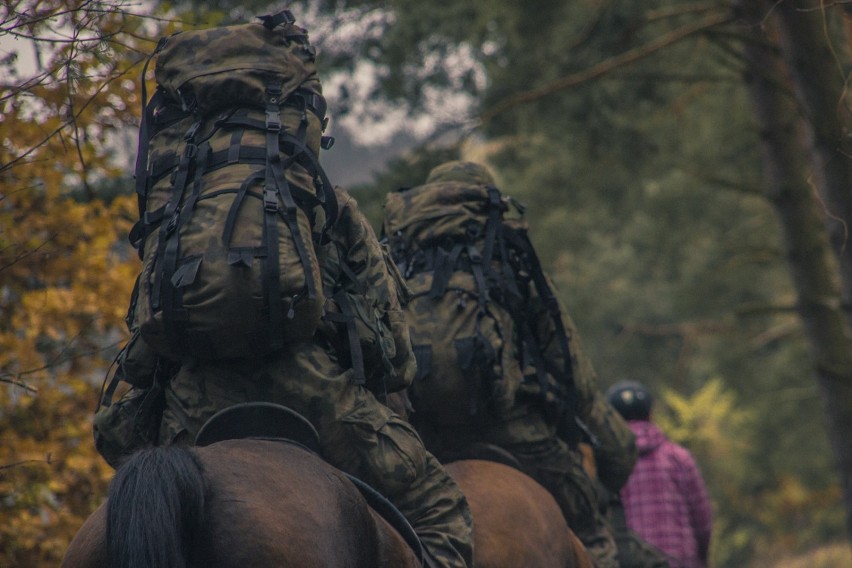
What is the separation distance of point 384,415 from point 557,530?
161 cm

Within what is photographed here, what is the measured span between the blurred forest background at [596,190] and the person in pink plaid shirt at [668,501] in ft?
6.30

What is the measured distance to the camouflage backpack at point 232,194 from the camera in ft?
12.2

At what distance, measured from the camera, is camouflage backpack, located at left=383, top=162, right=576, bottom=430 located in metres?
5.72

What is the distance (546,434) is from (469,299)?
791mm

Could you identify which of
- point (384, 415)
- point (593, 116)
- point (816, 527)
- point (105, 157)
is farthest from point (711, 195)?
point (384, 415)

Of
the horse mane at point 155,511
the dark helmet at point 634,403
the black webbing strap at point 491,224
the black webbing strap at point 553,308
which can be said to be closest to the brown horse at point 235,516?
the horse mane at point 155,511

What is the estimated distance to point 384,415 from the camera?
421cm

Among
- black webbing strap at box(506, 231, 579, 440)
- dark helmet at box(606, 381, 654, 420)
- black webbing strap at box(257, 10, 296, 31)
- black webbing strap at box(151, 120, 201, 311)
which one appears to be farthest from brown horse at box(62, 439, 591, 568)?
dark helmet at box(606, 381, 654, 420)

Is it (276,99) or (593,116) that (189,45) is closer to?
(276,99)

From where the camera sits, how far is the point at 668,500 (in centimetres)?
834

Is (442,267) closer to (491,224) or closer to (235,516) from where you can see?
(491,224)

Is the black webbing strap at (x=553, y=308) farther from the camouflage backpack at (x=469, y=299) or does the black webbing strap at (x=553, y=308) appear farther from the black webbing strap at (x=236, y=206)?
the black webbing strap at (x=236, y=206)


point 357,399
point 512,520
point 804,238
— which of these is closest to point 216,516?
point 357,399

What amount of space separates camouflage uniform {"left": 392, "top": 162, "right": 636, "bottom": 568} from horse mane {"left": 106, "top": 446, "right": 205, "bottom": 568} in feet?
8.60
